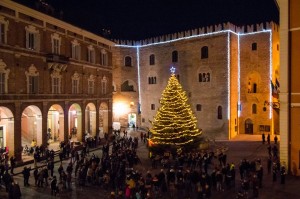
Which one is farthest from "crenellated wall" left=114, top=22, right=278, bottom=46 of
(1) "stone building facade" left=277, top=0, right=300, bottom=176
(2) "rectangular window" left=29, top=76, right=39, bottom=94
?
(2) "rectangular window" left=29, top=76, right=39, bottom=94

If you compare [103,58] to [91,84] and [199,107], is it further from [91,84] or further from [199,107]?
[199,107]

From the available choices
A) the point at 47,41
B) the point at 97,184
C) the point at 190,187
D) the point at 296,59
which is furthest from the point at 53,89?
the point at 296,59

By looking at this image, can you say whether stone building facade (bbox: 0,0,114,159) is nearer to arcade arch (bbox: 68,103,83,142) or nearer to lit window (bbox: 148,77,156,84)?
arcade arch (bbox: 68,103,83,142)

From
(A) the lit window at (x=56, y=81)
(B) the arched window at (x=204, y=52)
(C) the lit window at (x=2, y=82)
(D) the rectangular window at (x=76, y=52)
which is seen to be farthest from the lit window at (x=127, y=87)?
(C) the lit window at (x=2, y=82)

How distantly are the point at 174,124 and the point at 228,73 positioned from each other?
15051mm

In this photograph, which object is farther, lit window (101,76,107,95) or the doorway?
the doorway

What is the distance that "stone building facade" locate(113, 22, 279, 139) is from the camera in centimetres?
3825

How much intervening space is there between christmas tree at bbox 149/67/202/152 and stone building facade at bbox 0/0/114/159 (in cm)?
1035

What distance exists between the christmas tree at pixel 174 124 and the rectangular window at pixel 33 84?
10.7 metres

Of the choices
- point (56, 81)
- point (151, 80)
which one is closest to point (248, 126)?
point (151, 80)

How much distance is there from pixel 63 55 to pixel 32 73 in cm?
405

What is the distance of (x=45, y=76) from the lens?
29.0m

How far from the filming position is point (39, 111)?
28516mm

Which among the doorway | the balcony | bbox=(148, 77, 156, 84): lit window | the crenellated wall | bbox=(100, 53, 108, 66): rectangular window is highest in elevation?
the crenellated wall
